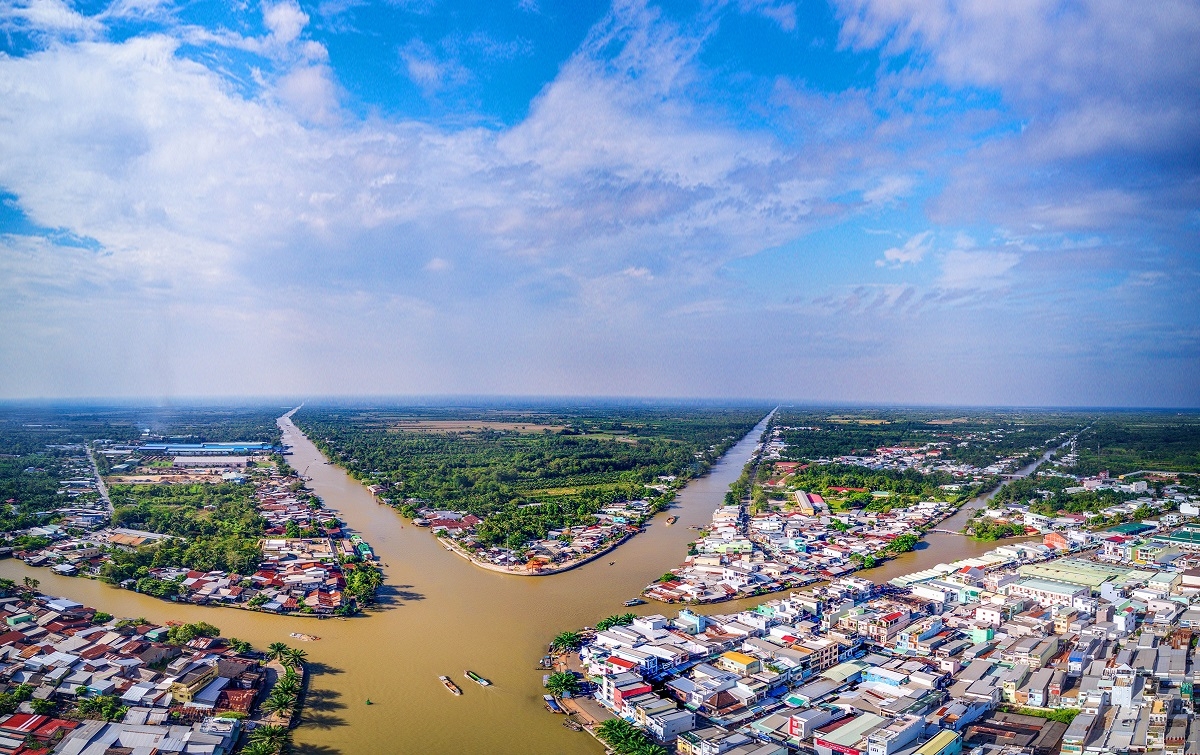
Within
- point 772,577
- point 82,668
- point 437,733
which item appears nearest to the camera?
point 437,733

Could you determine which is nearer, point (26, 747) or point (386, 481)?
point (26, 747)

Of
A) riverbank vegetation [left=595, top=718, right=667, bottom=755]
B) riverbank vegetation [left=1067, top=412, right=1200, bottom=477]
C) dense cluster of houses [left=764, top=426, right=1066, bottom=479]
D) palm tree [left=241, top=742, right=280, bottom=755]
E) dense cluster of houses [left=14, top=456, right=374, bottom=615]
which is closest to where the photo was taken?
palm tree [left=241, top=742, right=280, bottom=755]

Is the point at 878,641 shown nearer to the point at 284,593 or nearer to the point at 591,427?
the point at 284,593

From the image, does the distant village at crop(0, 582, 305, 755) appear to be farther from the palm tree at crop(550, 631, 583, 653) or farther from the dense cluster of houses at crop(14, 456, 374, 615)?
the palm tree at crop(550, 631, 583, 653)

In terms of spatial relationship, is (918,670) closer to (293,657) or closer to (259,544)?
(293,657)

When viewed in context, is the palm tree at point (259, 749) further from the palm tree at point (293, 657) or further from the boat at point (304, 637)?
the boat at point (304, 637)

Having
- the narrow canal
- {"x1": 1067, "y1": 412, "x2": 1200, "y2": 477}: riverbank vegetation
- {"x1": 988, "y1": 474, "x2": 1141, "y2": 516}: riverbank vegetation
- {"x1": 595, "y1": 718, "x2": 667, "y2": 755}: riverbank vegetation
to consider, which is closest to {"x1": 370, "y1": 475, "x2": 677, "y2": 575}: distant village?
the narrow canal

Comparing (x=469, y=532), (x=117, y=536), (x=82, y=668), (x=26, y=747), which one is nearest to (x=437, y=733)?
(x=26, y=747)

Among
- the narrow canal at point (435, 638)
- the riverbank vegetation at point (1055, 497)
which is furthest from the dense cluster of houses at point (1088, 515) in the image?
the narrow canal at point (435, 638)
